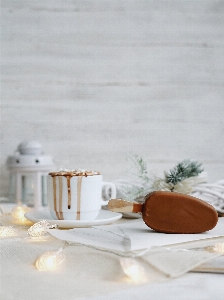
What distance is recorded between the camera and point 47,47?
149 cm

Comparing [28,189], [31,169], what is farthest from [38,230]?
[28,189]

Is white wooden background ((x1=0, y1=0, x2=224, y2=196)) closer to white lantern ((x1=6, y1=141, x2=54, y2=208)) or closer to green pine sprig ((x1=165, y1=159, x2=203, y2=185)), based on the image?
white lantern ((x1=6, y1=141, x2=54, y2=208))

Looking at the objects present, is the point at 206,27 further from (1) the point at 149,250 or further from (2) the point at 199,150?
(1) the point at 149,250

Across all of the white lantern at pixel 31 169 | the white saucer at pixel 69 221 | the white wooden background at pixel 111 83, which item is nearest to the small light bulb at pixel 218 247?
the white saucer at pixel 69 221

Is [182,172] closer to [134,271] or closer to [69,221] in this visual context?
[69,221]

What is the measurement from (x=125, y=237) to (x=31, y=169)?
A: 0.72m

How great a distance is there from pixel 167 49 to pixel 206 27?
17 centimetres

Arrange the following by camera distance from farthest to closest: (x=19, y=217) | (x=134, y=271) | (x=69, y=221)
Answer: (x=19, y=217) → (x=69, y=221) → (x=134, y=271)

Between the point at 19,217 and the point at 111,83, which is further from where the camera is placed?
the point at 111,83

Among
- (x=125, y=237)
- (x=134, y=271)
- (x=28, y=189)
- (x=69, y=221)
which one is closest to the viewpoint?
(x=134, y=271)

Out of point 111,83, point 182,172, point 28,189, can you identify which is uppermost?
point 111,83

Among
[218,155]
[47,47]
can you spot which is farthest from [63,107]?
[218,155]

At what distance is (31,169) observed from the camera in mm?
1236

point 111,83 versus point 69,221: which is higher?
point 111,83
